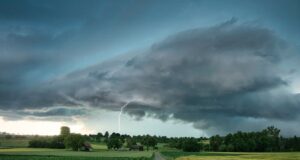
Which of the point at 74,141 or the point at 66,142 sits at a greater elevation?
the point at 74,141

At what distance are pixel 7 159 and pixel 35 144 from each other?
81968 mm

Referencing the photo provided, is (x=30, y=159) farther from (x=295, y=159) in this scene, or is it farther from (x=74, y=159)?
(x=295, y=159)

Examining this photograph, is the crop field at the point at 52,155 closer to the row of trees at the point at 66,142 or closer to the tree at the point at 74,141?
the tree at the point at 74,141

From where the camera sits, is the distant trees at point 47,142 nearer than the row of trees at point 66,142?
Yes

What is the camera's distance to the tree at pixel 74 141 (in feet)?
586

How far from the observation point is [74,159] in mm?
109438

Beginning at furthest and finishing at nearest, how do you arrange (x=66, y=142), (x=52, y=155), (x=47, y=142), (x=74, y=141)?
(x=47, y=142)
(x=66, y=142)
(x=74, y=141)
(x=52, y=155)

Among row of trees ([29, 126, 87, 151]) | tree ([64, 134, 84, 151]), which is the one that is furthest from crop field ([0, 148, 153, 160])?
row of trees ([29, 126, 87, 151])

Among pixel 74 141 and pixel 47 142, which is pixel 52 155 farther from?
pixel 47 142

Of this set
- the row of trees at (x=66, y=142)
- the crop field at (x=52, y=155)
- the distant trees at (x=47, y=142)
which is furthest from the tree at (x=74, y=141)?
the crop field at (x=52, y=155)

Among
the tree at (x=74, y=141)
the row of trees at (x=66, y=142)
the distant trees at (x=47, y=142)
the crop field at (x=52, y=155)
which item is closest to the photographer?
the crop field at (x=52, y=155)

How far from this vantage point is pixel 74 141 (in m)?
178

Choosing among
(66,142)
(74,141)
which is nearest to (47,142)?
(66,142)

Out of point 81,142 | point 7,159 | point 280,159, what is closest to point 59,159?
point 7,159
